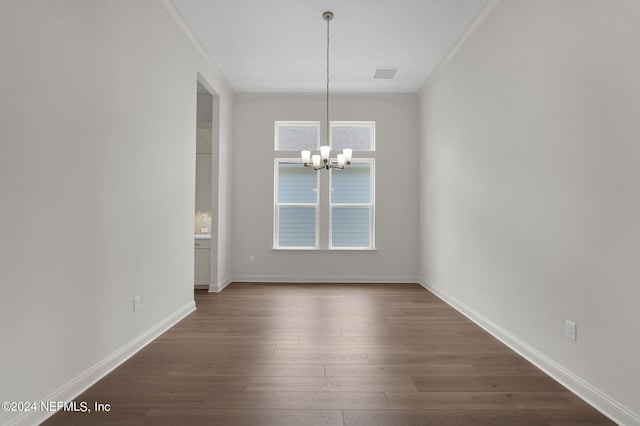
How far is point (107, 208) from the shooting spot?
2.47 metres

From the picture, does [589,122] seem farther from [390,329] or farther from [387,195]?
[387,195]

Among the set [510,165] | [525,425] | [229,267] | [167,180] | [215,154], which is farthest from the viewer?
[229,267]

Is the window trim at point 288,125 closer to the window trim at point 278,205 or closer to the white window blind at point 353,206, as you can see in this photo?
the window trim at point 278,205

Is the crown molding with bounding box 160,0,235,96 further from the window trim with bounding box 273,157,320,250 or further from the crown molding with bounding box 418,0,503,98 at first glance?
the crown molding with bounding box 418,0,503,98

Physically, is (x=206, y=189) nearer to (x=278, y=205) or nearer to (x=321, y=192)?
(x=278, y=205)

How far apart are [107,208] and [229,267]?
3.48 m

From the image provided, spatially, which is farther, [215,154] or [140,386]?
[215,154]

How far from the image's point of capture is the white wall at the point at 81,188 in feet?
5.67

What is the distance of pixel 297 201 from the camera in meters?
Answer: 6.13

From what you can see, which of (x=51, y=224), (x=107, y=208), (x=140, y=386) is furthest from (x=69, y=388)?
(x=107, y=208)

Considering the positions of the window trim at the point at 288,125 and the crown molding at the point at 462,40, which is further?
the window trim at the point at 288,125

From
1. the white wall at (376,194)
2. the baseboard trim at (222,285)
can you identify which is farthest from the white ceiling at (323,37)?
the baseboard trim at (222,285)

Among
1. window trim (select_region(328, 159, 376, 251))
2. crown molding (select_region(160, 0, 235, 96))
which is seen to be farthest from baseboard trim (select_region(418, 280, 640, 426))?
crown molding (select_region(160, 0, 235, 96))

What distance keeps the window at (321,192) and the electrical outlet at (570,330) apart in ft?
12.5
